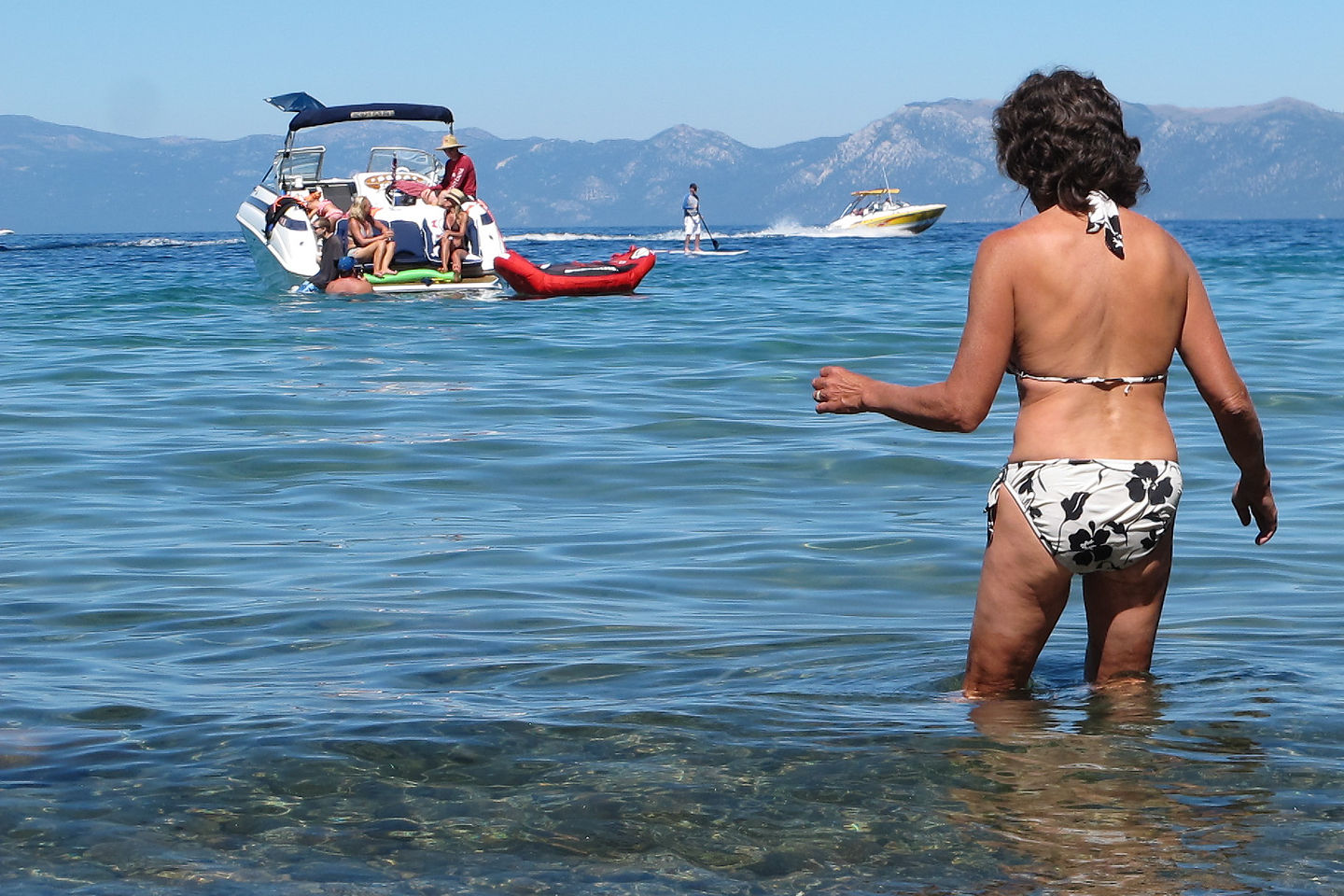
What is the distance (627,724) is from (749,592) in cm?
193

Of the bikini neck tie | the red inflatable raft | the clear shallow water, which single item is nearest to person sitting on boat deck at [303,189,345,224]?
the red inflatable raft

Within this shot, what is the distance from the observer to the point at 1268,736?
3734 mm

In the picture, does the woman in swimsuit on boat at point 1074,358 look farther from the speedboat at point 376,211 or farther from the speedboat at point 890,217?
the speedboat at point 890,217

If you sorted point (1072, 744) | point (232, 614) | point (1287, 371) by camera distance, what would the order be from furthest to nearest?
point (1287, 371) → point (232, 614) → point (1072, 744)

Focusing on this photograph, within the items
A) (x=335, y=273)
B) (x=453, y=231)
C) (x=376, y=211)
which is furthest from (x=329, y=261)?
(x=453, y=231)

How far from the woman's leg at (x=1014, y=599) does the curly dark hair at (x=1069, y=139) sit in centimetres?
71

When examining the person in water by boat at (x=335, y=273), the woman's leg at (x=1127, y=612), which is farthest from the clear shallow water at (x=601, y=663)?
the person in water by boat at (x=335, y=273)

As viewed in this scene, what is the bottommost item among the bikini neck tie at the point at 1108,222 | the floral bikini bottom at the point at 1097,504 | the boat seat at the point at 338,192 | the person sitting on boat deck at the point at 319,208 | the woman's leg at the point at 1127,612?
the woman's leg at the point at 1127,612

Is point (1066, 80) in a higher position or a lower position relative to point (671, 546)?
higher

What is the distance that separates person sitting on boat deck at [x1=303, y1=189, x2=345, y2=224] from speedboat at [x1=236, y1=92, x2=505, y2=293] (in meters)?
0.13

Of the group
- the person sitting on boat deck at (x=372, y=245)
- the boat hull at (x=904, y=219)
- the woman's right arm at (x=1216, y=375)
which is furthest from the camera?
the boat hull at (x=904, y=219)

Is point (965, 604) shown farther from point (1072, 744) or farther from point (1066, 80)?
point (1066, 80)

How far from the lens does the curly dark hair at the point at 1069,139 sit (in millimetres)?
3307

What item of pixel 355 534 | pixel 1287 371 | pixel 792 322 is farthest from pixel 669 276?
pixel 355 534
